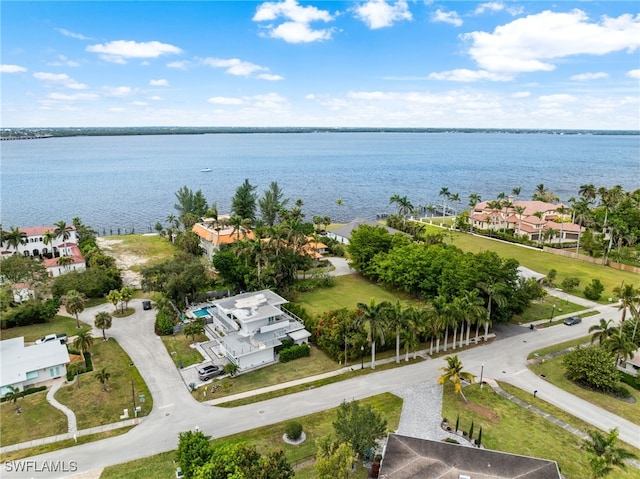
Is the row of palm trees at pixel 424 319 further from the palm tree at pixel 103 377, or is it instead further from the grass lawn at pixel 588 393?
the palm tree at pixel 103 377

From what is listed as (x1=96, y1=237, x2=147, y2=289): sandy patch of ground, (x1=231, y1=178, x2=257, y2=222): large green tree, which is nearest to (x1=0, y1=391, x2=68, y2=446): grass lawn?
(x1=96, y1=237, x2=147, y2=289): sandy patch of ground

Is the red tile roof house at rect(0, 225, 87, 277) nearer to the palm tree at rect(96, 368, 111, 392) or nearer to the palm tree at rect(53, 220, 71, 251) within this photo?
the palm tree at rect(53, 220, 71, 251)

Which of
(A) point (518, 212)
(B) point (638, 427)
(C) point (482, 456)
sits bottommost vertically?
(B) point (638, 427)

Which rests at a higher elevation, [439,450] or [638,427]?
[439,450]

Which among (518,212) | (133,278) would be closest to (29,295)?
(133,278)

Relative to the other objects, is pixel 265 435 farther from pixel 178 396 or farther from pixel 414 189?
pixel 414 189

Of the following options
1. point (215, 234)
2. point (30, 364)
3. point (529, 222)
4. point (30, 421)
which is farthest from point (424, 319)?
point (529, 222)
